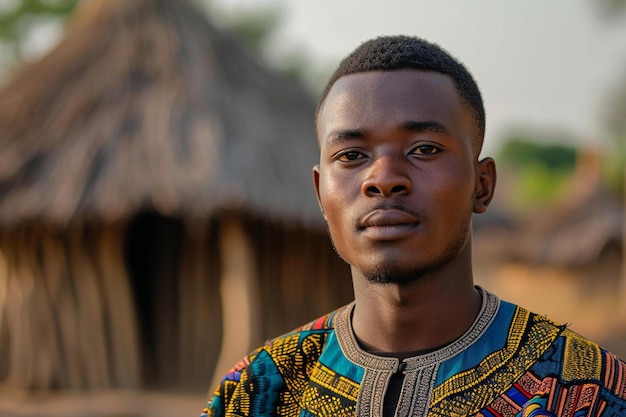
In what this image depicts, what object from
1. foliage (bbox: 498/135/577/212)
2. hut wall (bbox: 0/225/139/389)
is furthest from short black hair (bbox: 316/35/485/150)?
foliage (bbox: 498/135/577/212)

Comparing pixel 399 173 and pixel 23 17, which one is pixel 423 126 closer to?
pixel 399 173

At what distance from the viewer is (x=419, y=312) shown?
1.77m

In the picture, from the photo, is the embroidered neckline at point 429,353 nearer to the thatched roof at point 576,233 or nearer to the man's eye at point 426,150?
the man's eye at point 426,150

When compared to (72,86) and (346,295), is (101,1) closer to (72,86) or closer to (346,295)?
(72,86)

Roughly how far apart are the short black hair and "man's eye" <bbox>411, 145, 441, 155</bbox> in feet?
0.49

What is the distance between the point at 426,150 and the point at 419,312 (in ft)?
1.07

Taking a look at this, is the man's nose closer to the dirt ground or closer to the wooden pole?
the dirt ground

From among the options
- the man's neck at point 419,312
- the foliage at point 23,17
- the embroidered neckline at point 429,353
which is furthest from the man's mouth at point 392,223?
the foliage at point 23,17

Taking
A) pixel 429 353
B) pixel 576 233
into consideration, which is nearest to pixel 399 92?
pixel 429 353

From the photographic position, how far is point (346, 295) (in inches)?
365

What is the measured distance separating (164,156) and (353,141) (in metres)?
6.02

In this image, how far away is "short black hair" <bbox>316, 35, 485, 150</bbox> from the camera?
70.3 inches

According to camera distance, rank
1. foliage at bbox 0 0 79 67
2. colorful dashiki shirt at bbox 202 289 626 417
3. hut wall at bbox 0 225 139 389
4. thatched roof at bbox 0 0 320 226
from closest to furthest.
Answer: colorful dashiki shirt at bbox 202 289 626 417 → thatched roof at bbox 0 0 320 226 → hut wall at bbox 0 225 139 389 → foliage at bbox 0 0 79 67

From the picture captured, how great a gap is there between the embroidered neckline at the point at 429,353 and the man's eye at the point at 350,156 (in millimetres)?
369
